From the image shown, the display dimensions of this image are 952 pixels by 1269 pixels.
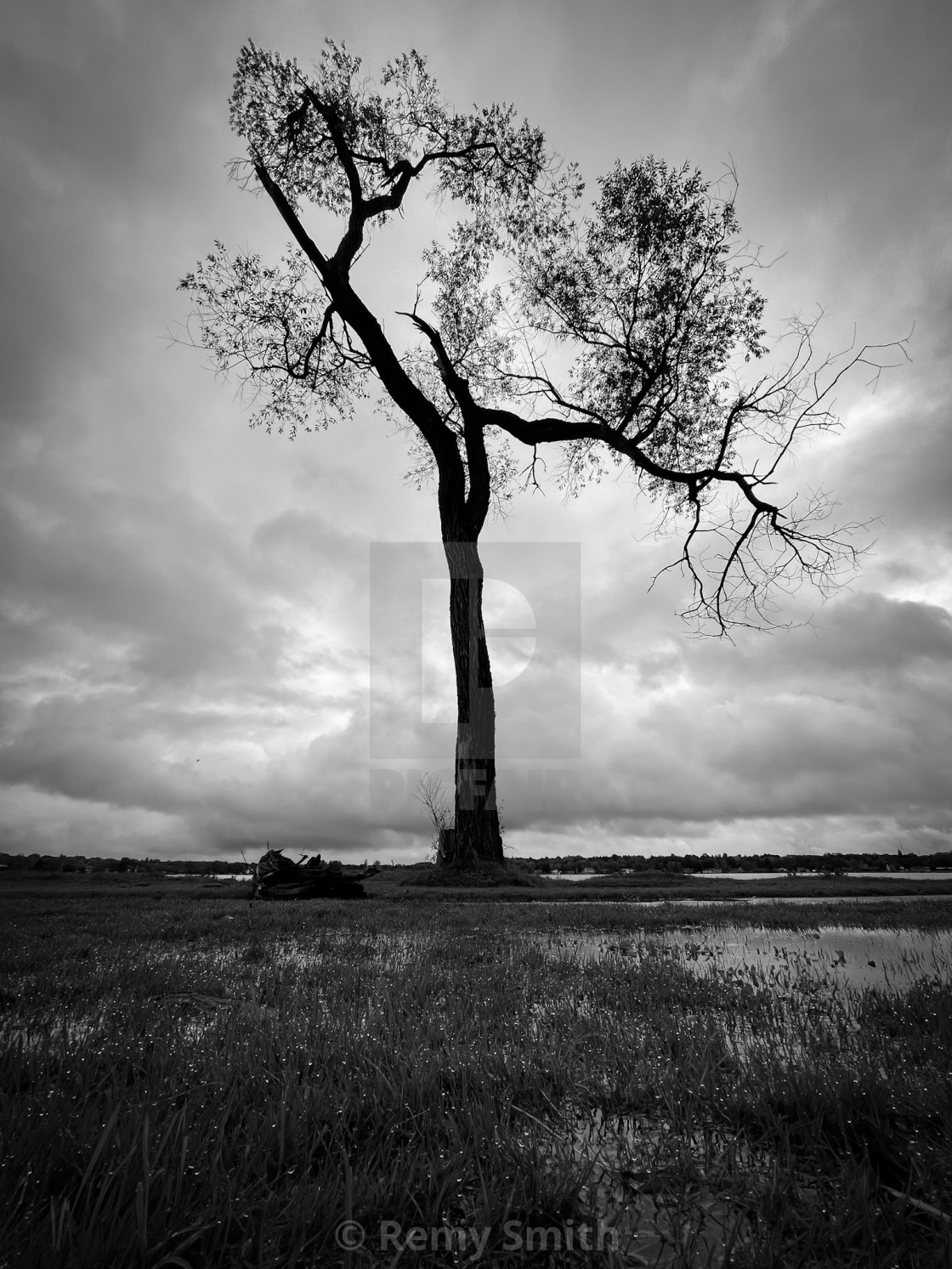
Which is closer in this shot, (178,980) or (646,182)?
(178,980)

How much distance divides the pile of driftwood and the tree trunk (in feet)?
9.12

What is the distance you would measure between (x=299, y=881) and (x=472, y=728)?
15.7 ft

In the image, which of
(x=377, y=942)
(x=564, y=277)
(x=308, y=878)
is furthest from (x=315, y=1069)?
(x=564, y=277)

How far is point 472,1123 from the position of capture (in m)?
1.85

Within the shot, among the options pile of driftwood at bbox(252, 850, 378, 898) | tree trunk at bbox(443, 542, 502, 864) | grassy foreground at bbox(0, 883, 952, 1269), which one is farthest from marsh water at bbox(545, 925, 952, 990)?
tree trunk at bbox(443, 542, 502, 864)

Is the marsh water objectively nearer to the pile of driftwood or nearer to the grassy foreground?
the grassy foreground

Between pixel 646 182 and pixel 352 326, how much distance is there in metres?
8.50

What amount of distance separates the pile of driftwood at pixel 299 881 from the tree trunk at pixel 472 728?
2.78 m

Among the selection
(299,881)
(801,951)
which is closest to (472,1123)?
(801,951)

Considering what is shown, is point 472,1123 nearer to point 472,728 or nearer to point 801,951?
point 801,951

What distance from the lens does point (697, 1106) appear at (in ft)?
6.79

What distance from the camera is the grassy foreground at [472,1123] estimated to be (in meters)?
1.34

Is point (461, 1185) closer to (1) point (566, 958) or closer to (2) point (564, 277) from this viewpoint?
(1) point (566, 958)

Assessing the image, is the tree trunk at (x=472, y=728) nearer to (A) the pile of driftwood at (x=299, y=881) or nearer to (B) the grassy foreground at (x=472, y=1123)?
(A) the pile of driftwood at (x=299, y=881)
